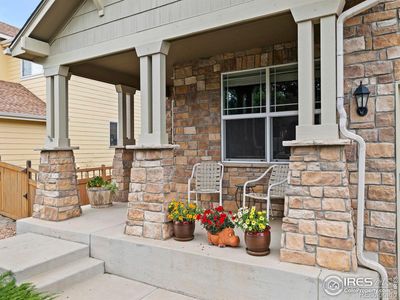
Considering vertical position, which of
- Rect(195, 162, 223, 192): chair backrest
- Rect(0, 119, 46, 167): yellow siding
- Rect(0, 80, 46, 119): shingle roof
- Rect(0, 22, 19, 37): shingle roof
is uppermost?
Rect(0, 22, 19, 37): shingle roof

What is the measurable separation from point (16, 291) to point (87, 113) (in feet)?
24.4

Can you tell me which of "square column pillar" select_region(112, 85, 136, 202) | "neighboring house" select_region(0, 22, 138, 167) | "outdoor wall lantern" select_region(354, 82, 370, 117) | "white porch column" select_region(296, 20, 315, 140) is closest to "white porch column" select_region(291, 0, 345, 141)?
"white porch column" select_region(296, 20, 315, 140)

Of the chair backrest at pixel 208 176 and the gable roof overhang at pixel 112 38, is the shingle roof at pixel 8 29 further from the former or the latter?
the chair backrest at pixel 208 176

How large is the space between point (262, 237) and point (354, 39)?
2134 millimetres

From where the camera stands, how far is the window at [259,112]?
4191mm

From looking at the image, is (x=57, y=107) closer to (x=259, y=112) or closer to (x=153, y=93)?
(x=153, y=93)

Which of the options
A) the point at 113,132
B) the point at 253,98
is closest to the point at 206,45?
the point at 253,98

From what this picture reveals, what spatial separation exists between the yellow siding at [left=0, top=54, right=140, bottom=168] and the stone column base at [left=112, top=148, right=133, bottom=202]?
134 inches

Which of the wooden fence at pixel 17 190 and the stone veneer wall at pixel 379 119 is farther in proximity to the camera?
the wooden fence at pixel 17 190

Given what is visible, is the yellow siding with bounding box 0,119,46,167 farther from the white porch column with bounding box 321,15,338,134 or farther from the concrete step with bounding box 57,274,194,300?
the white porch column with bounding box 321,15,338,134

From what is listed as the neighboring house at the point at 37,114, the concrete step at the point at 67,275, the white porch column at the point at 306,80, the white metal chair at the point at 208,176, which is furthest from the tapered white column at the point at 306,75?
the neighboring house at the point at 37,114

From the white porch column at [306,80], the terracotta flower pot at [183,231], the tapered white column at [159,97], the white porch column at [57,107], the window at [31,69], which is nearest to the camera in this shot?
the white porch column at [306,80]

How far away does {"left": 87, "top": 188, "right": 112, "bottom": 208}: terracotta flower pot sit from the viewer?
5.20 meters

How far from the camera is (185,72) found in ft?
16.8
